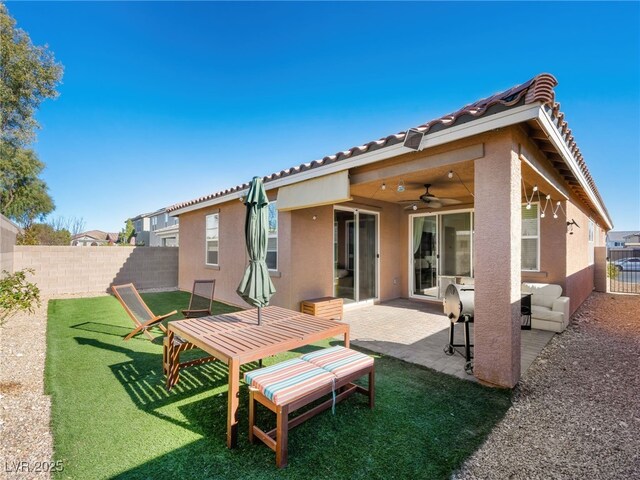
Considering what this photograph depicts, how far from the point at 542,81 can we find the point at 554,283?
635 cm

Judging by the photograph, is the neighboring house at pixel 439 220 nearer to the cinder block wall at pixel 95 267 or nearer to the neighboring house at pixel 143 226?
the cinder block wall at pixel 95 267

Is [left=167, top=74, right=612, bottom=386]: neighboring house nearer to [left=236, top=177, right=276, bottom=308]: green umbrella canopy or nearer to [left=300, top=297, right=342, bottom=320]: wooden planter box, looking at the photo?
[left=300, top=297, right=342, bottom=320]: wooden planter box

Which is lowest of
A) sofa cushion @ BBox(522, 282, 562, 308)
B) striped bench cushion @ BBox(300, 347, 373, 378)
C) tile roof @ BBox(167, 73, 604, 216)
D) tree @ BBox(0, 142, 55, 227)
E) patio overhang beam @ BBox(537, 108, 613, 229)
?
striped bench cushion @ BBox(300, 347, 373, 378)

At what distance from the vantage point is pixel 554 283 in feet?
25.3

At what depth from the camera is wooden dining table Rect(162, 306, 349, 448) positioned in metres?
2.81

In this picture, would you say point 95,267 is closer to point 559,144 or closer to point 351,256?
point 351,256

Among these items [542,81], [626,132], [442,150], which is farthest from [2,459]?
[626,132]

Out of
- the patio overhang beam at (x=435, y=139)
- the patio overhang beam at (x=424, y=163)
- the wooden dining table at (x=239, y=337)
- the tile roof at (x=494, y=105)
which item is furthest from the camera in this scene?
the patio overhang beam at (x=424, y=163)

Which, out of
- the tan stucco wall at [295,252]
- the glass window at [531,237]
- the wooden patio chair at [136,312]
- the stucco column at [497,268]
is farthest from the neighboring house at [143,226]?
the stucco column at [497,268]

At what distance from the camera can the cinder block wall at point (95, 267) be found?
38.9 feet

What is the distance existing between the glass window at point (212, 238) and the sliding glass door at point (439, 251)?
23.2 feet

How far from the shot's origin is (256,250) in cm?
419

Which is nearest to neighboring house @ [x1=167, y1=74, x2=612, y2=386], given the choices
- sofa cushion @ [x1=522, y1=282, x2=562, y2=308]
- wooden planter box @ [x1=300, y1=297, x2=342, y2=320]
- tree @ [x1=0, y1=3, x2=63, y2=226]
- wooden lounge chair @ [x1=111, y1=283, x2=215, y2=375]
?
wooden planter box @ [x1=300, y1=297, x2=342, y2=320]

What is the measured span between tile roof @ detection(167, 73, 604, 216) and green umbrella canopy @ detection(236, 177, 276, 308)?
2237 mm
